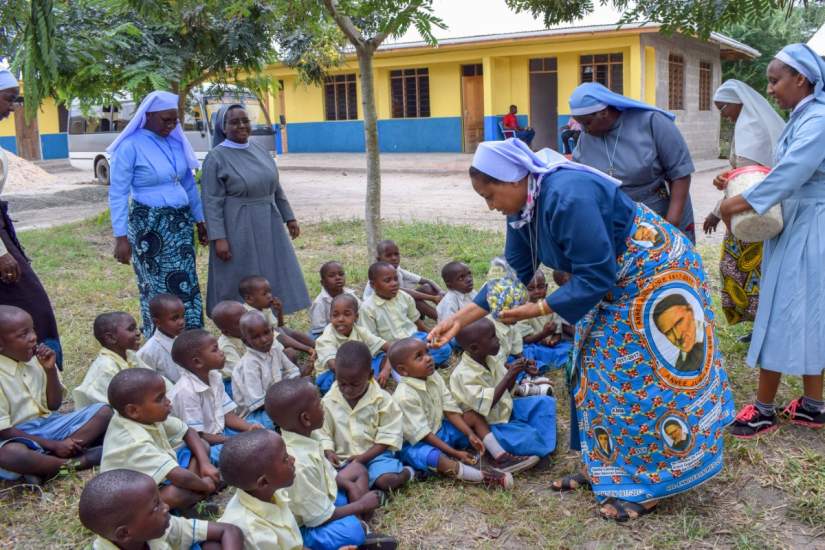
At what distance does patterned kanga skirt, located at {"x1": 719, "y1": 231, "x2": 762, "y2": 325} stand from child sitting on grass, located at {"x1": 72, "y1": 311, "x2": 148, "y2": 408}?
330cm

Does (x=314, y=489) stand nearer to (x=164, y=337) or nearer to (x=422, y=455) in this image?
(x=422, y=455)

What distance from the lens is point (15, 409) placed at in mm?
3352

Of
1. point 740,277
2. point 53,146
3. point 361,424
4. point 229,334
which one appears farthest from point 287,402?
point 53,146

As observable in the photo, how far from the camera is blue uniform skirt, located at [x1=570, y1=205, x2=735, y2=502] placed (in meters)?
2.74

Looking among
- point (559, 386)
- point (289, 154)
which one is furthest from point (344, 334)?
point (289, 154)

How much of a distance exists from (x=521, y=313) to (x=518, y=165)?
527mm

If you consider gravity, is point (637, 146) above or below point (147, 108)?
below

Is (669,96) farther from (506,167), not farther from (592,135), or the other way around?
(506,167)

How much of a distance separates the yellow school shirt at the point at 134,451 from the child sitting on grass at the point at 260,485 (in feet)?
1.61

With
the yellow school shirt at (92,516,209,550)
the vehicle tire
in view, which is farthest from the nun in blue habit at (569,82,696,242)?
the vehicle tire

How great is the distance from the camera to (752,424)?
11.8ft

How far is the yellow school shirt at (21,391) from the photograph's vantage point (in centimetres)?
330

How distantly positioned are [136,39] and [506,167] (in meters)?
5.97

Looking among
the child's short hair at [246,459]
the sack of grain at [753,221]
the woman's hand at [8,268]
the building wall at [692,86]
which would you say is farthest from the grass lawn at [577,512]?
the building wall at [692,86]
